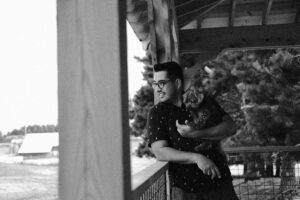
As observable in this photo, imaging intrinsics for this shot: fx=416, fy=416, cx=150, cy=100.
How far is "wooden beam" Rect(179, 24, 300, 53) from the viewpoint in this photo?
5.04m

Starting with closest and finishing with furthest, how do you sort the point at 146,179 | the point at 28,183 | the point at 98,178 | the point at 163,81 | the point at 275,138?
the point at 98,178, the point at 146,179, the point at 163,81, the point at 275,138, the point at 28,183

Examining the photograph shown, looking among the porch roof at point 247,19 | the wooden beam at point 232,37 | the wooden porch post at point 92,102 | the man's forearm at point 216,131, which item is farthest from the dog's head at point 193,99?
the wooden beam at point 232,37

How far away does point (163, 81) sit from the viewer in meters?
1.64

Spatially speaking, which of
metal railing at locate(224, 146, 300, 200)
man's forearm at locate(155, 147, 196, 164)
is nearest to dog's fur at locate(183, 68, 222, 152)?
man's forearm at locate(155, 147, 196, 164)

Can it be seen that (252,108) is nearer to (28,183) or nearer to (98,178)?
(98,178)

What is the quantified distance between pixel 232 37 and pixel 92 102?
4.47 meters

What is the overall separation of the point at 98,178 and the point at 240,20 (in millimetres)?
4844

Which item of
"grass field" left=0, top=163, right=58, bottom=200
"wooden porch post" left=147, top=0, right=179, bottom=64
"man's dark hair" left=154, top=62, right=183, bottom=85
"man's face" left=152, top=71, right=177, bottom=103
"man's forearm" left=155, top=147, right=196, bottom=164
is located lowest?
"grass field" left=0, top=163, right=58, bottom=200

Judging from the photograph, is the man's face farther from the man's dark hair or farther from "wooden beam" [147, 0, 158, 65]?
"wooden beam" [147, 0, 158, 65]

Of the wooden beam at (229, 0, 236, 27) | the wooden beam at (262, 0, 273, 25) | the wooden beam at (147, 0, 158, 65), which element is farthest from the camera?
the wooden beam at (229, 0, 236, 27)

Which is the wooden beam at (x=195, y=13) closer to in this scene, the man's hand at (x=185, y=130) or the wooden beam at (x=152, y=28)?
the wooden beam at (x=152, y=28)

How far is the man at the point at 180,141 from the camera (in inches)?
60.9

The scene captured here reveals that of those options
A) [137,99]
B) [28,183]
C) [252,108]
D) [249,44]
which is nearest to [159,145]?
[249,44]

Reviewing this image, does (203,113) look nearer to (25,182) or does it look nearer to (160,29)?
(160,29)
